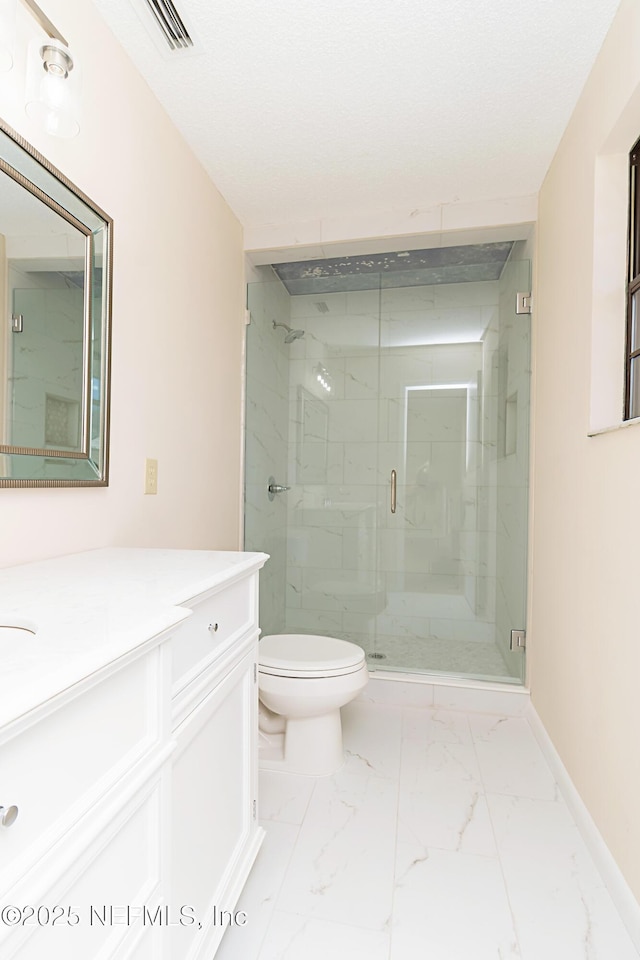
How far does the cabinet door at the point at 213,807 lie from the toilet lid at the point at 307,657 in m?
0.49

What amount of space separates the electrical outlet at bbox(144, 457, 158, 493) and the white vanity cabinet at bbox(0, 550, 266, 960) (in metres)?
0.46

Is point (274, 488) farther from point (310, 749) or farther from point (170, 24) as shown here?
point (170, 24)

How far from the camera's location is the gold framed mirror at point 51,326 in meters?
1.12

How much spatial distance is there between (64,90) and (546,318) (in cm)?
183

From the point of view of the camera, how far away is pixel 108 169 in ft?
4.88

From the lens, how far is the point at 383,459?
9.38ft

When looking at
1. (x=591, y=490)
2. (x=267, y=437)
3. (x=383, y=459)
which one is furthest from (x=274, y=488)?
(x=591, y=490)

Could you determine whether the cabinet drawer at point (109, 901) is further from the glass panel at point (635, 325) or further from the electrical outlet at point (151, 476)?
the glass panel at point (635, 325)

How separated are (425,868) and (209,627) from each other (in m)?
0.92

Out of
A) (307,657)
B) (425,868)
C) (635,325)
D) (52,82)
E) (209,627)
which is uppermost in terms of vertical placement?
(52,82)

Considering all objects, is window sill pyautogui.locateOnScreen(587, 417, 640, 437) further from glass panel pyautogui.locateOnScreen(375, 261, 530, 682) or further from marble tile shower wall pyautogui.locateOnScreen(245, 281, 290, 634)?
marble tile shower wall pyautogui.locateOnScreen(245, 281, 290, 634)

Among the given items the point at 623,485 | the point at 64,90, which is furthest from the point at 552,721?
the point at 64,90

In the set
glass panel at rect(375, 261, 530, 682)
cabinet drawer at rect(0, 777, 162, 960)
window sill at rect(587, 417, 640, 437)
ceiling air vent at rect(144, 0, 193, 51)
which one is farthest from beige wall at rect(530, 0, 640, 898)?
ceiling air vent at rect(144, 0, 193, 51)

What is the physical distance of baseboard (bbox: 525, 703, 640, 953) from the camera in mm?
1178
